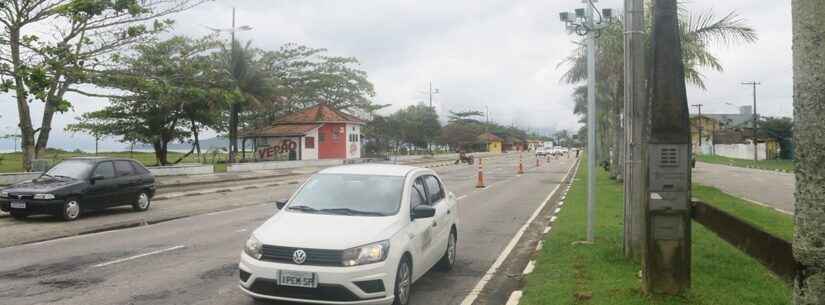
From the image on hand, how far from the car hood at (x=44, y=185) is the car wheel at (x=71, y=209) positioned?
1.24ft

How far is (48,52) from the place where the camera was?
73.4 feet

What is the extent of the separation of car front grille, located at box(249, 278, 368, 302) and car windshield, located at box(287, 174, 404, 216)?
1.28 meters

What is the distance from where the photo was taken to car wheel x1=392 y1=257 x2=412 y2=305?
6.55m

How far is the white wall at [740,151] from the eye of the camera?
6612cm

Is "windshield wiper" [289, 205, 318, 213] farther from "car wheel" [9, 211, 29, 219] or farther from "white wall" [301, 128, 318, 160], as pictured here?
"white wall" [301, 128, 318, 160]

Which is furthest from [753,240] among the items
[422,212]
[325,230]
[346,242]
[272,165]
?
[272,165]

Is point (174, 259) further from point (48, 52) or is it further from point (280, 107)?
point (280, 107)

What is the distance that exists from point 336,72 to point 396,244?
65249 millimetres

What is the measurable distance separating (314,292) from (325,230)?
0.71 meters

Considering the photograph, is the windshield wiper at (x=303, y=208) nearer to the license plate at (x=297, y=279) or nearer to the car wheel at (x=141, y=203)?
the license plate at (x=297, y=279)

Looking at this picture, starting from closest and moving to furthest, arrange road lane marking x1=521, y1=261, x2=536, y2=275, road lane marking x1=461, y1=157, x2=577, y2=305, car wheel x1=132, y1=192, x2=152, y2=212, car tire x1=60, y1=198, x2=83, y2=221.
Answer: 1. road lane marking x1=461, y1=157, x2=577, y2=305
2. road lane marking x1=521, y1=261, x2=536, y2=275
3. car tire x1=60, y1=198, x2=83, y2=221
4. car wheel x1=132, y1=192, x2=152, y2=212

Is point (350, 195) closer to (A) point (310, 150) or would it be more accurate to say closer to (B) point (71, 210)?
(B) point (71, 210)

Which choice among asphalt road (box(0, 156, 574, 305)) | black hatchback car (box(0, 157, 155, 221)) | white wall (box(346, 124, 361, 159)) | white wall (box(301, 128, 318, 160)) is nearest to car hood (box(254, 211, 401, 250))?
asphalt road (box(0, 156, 574, 305))

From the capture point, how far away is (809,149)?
11.1ft
